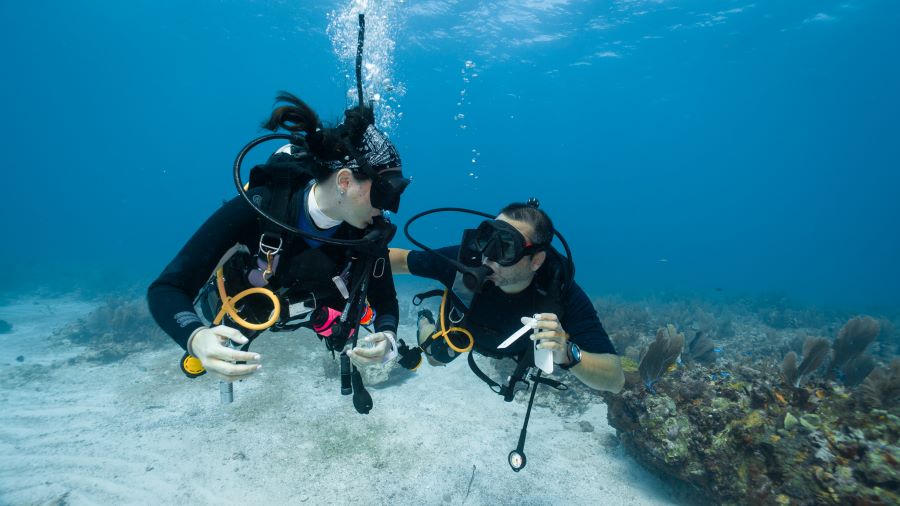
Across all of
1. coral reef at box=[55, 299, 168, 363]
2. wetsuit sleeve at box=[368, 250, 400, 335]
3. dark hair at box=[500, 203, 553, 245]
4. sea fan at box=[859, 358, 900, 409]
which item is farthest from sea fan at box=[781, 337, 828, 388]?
coral reef at box=[55, 299, 168, 363]

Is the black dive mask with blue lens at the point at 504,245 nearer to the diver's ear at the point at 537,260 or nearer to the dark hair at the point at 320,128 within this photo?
the diver's ear at the point at 537,260

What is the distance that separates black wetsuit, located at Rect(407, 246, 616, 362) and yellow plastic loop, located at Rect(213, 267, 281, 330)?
7.50 ft

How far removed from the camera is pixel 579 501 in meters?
4.79

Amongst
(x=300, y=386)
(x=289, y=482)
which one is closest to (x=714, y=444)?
(x=289, y=482)

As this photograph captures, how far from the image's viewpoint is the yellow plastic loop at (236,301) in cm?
219

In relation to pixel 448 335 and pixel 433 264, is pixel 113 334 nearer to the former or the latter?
pixel 433 264

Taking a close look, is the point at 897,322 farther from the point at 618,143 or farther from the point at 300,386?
the point at 618,143

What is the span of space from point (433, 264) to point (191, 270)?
2640 mm

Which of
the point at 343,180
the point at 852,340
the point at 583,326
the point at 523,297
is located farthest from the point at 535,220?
the point at 852,340

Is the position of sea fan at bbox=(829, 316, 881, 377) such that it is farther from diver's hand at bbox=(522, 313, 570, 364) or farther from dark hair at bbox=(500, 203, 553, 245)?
diver's hand at bbox=(522, 313, 570, 364)

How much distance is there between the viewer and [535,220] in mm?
3674

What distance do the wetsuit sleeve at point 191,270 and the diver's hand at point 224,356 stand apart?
0.85 ft

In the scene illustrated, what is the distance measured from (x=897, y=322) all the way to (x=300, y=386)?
28900 mm

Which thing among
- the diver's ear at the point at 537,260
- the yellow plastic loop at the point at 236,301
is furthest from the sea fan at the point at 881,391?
the yellow plastic loop at the point at 236,301
